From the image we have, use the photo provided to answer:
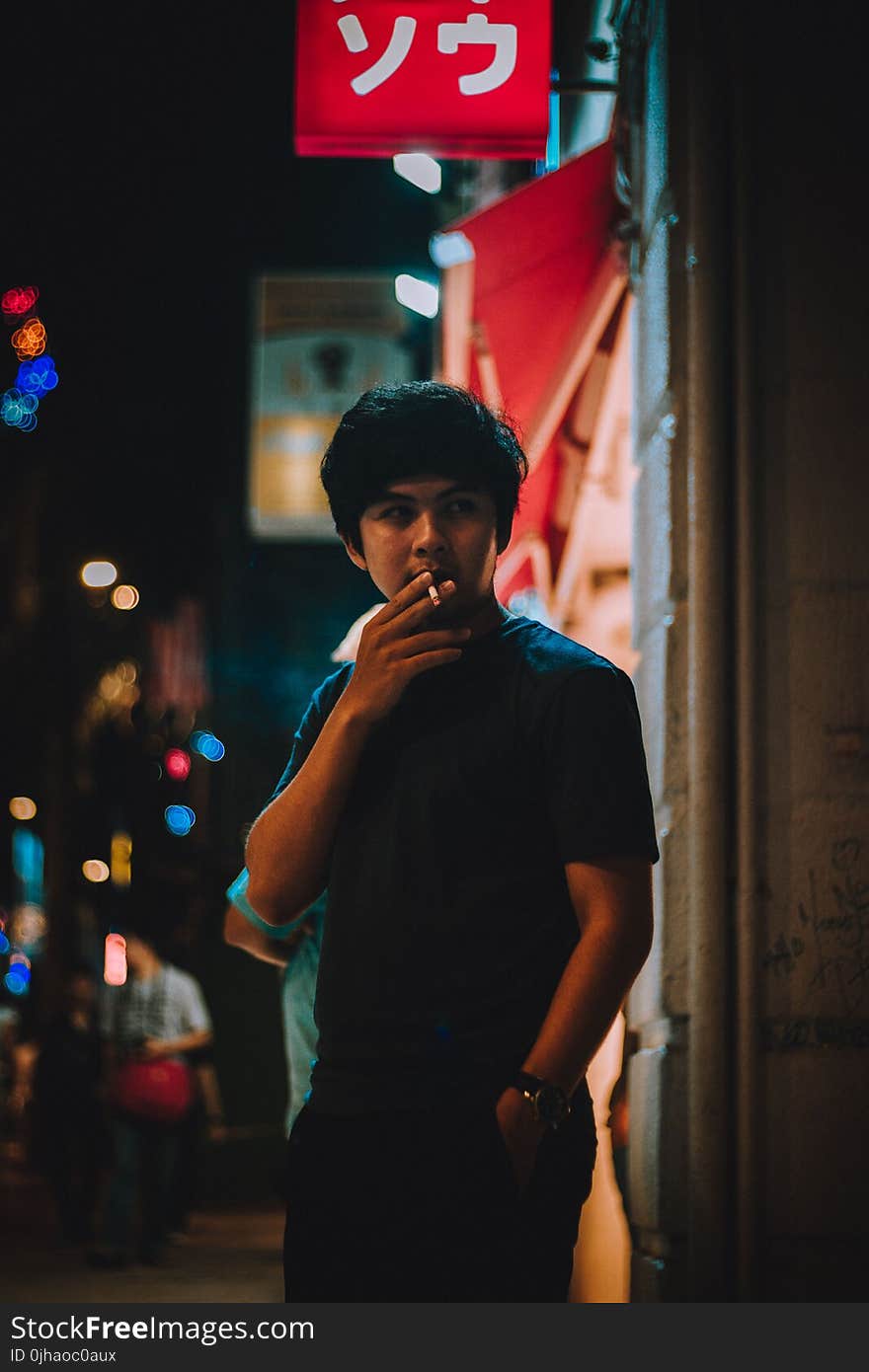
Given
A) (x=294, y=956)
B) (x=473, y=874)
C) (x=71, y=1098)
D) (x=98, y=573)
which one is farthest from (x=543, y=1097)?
(x=98, y=573)

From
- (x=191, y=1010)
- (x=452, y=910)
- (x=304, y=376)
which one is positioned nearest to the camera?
(x=452, y=910)

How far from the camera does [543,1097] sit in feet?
7.14

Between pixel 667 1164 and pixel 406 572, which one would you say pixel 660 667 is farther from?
pixel 406 572

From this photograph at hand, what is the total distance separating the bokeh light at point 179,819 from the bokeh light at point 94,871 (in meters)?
13.3

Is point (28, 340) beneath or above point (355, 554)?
above

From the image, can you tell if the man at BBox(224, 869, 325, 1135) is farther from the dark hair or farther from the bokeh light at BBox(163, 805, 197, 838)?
the bokeh light at BBox(163, 805, 197, 838)

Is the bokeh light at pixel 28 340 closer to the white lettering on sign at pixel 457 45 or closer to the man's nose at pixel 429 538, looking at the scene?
the white lettering on sign at pixel 457 45

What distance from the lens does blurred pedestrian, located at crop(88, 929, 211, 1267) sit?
9273 millimetres

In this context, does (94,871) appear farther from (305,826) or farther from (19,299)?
(305,826)

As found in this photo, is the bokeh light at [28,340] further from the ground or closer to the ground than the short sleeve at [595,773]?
further from the ground

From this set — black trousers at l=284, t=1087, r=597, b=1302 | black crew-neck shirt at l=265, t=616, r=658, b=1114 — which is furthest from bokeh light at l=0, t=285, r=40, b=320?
black trousers at l=284, t=1087, r=597, b=1302

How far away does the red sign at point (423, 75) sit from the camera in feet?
15.9

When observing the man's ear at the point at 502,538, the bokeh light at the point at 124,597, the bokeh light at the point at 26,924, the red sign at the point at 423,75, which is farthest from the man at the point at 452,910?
the bokeh light at the point at 26,924

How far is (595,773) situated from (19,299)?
22745 mm
